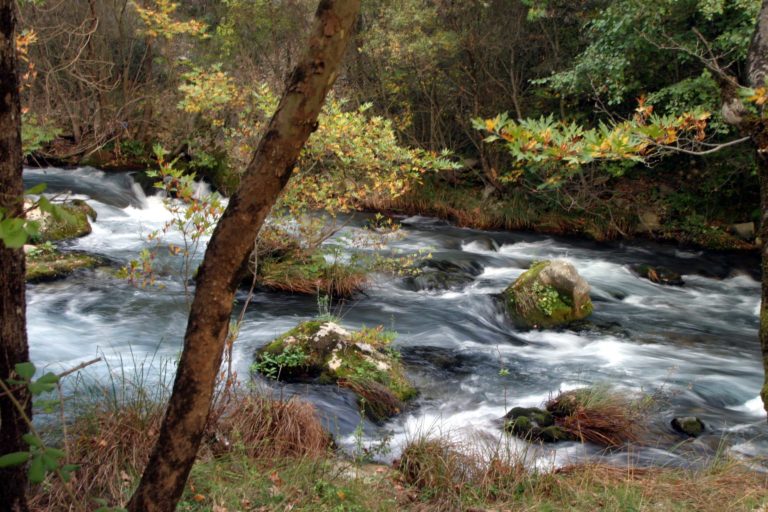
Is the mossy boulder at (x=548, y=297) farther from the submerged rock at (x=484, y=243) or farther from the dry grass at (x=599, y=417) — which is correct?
the submerged rock at (x=484, y=243)

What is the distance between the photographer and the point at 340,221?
1498 centimetres

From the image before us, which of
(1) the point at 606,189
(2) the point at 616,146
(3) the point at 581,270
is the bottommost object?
(3) the point at 581,270

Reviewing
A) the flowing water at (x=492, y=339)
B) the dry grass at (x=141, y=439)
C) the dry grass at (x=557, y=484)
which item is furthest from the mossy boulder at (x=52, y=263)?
the dry grass at (x=557, y=484)

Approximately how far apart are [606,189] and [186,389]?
1475cm

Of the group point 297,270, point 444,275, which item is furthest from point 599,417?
point 444,275

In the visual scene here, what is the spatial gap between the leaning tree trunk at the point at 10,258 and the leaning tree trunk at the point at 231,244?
0.62m

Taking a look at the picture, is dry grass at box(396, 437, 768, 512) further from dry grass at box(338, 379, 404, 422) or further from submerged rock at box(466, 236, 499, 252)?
submerged rock at box(466, 236, 499, 252)

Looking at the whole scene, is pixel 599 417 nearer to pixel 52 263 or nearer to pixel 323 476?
pixel 323 476

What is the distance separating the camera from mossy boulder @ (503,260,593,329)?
977 cm

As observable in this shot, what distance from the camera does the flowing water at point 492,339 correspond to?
256 inches

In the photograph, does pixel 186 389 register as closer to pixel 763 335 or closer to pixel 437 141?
pixel 763 335

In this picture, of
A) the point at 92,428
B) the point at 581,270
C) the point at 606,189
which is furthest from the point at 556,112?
the point at 92,428

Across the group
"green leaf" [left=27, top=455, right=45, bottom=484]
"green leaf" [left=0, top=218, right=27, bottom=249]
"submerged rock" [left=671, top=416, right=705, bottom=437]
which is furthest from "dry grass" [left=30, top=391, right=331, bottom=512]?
"submerged rock" [left=671, top=416, right=705, bottom=437]

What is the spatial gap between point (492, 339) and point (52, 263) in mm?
6667
